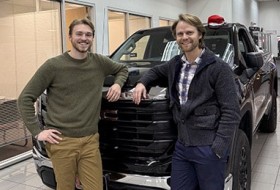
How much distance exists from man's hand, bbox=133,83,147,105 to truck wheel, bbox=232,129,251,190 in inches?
29.3

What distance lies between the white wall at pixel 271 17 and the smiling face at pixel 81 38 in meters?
17.3

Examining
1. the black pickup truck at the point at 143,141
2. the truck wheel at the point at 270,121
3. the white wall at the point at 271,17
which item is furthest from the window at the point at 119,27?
the white wall at the point at 271,17

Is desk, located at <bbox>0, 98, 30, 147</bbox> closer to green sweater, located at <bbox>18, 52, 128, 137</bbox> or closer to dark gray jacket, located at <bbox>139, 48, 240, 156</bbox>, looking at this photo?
green sweater, located at <bbox>18, 52, 128, 137</bbox>

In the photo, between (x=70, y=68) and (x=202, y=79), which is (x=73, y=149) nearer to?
(x=70, y=68)

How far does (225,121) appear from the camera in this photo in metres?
1.64

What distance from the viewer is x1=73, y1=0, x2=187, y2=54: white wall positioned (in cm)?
661

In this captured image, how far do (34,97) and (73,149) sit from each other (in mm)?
381

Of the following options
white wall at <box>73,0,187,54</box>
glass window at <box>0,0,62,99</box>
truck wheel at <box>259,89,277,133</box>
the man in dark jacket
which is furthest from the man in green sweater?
white wall at <box>73,0,187,54</box>

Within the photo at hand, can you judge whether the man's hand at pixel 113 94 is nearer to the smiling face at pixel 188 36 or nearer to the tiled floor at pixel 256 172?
the smiling face at pixel 188 36

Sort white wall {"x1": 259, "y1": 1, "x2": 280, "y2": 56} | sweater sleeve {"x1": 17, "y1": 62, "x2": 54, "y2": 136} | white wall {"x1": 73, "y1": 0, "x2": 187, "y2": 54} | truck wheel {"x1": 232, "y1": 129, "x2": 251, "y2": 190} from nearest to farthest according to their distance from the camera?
sweater sleeve {"x1": 17, "y1": 62, "x2": 54, "y2": 136} < truck wheel {"x1": 232, "y1": 129, "x2": 251, "y2": 190} < white wall {"x1": 73, "y1": 0, "x2": 187, "y2": 54} < white wall {"x1": 259, "y1": 1, "x2": 280, "y2": 56}

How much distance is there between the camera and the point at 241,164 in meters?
2.32

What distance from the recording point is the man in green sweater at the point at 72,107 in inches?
73.2

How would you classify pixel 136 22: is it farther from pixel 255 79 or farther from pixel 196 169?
pixel 196 169

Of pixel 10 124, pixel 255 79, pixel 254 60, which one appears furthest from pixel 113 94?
pixel 10 124
